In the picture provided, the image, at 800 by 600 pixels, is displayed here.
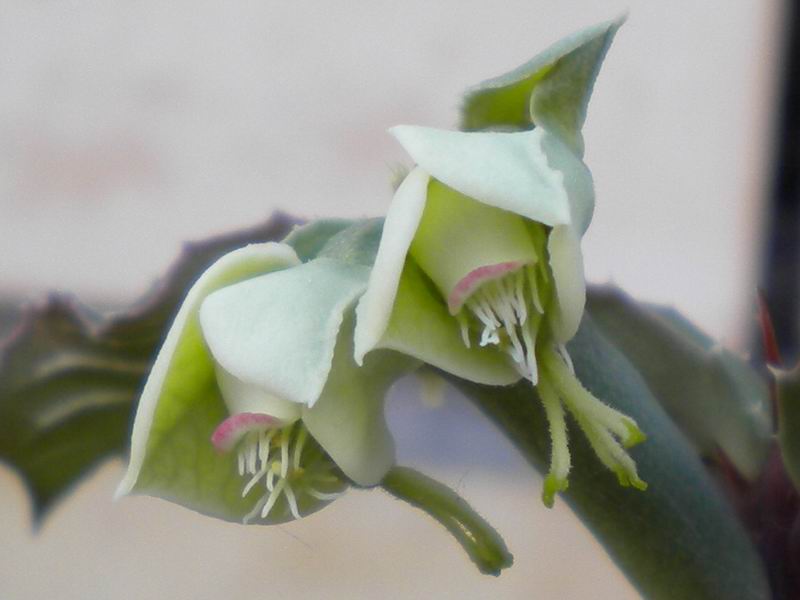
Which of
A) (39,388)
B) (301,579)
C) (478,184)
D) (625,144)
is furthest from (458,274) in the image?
(625,144)

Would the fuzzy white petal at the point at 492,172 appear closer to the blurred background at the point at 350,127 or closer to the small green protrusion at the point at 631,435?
the small green protrusion at the point at 631,435

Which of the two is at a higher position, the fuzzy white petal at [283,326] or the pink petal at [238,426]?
the fuzzy white petal at [283,326]

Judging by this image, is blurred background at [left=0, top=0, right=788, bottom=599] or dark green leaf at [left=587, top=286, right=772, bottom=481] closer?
dark green leaf at [left=587, top=286, right=772, bottom=481]

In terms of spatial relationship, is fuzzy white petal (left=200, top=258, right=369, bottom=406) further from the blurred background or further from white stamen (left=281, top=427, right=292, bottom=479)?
the blurred background

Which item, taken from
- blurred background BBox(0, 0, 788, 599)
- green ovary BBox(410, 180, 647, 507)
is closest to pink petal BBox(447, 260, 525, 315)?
green ovary BBox(410, 180, 647, 507)

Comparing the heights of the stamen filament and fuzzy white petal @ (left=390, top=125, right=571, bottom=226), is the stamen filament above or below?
below

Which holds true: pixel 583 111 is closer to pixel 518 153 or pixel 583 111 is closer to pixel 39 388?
pixel 518 153

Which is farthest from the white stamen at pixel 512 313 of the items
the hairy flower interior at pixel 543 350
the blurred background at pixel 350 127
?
the blurred background at pixel 350 127
